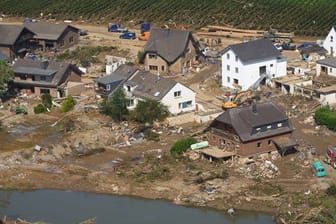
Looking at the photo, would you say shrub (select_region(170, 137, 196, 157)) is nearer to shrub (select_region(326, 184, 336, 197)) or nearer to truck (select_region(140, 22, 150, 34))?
shrub (select_region(326, 184, 336, 197))

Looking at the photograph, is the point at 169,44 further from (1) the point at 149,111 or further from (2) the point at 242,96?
(1) the point at 149,111

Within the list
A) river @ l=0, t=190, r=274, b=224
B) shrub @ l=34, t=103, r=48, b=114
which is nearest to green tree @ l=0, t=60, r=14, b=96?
shrub @ l=34, t=103, r=48, b=114

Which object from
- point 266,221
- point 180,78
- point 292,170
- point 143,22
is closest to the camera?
point 266,221

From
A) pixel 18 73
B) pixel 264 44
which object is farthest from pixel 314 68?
pixel 18 73

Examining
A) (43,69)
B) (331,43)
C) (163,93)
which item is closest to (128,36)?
(43,69)

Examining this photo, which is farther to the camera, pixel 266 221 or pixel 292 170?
pixel 292 170

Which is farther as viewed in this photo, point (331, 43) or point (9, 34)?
point (9, 34)

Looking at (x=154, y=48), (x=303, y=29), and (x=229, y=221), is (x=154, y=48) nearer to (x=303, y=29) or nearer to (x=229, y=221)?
(x=303, y=29)
